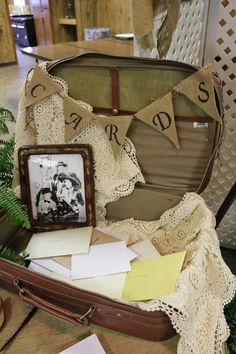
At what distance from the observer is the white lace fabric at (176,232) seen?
665 mm

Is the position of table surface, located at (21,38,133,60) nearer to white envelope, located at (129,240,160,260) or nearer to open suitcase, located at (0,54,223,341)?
open suitcase, located at (0,54,223,341)

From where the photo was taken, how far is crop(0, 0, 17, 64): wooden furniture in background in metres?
5.15

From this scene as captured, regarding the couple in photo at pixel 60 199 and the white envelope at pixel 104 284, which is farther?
the couple in photo at pixel 60 199

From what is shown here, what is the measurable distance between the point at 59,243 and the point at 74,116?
39cm

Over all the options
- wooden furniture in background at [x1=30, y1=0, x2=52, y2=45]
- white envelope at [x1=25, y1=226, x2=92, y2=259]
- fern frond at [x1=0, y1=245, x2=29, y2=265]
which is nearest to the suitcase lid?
white envelope at [x1=25, y1=226, x2=92, y2=259]

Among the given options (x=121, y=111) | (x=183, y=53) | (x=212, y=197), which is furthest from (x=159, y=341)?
(x=183, y=53)

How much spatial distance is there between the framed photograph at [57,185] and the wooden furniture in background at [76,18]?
3.50m

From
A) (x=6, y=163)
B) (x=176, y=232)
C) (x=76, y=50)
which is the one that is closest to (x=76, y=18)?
(x=76, y=50)

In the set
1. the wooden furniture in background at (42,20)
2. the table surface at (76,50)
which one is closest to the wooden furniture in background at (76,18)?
the wooden furniture in background at (42,20)

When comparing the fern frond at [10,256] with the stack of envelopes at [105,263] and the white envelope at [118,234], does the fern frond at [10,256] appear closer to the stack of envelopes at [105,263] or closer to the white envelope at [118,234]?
the stack of envelopes at [105,263]

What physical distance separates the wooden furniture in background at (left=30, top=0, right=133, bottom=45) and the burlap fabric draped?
335 cm

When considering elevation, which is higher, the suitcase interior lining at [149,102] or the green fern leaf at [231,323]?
the suitcase interior lining at [149,102]

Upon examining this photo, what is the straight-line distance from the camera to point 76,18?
4.68 m

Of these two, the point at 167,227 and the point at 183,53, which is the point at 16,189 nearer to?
the point at 167,227
